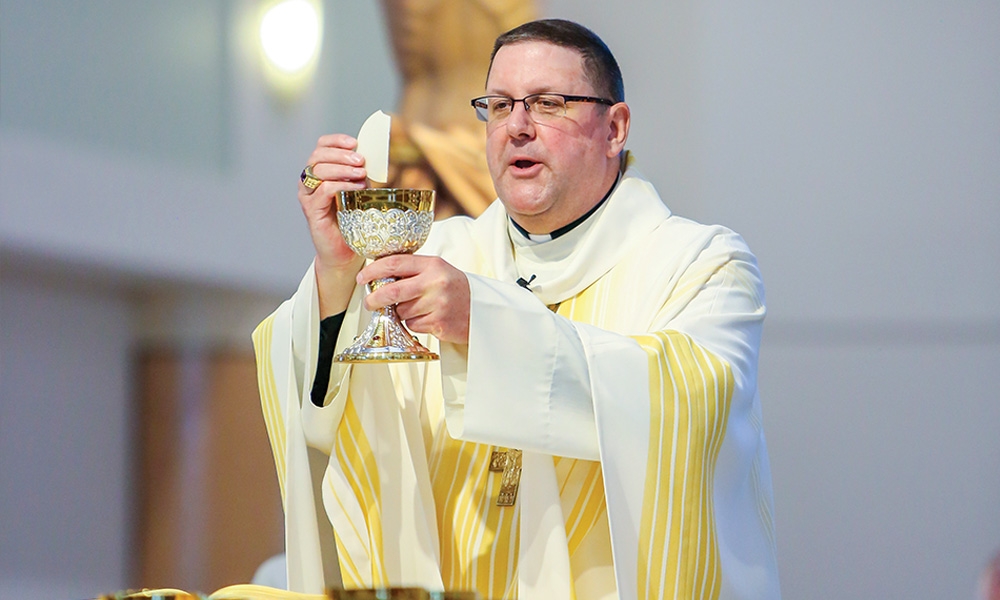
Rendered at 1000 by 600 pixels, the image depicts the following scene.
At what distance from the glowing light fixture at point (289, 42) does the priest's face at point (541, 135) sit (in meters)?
3.34

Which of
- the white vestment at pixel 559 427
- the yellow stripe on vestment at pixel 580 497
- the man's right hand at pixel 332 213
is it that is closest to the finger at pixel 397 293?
the white vestment at pixel 559 427

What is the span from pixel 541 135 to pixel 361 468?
94 centimetres

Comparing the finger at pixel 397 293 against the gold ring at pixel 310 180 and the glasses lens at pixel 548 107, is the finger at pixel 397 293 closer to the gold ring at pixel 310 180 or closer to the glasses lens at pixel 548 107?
the gold ring at pixel 310 180

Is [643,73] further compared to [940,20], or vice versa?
[643,73]

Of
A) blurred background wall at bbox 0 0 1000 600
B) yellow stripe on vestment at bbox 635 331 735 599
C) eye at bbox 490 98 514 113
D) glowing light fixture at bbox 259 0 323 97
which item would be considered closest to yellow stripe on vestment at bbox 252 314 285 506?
eye at bbox 490 98 514 113

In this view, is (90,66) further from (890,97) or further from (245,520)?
(890,97)

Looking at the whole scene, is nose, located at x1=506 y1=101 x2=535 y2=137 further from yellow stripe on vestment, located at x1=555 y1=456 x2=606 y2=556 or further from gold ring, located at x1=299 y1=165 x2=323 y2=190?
yellow stripe on vestment, located at x1=555 y1=456 x2=606 y2=556

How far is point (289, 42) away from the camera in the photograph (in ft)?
20.2

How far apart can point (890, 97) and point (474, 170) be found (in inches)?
72.6

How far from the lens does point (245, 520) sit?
590 cm

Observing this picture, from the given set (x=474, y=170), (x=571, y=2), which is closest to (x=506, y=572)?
(x=474, y=170)

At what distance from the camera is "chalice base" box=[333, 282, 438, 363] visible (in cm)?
231

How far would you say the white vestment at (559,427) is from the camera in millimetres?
2393

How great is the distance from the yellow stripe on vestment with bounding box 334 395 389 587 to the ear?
0.95 meters
